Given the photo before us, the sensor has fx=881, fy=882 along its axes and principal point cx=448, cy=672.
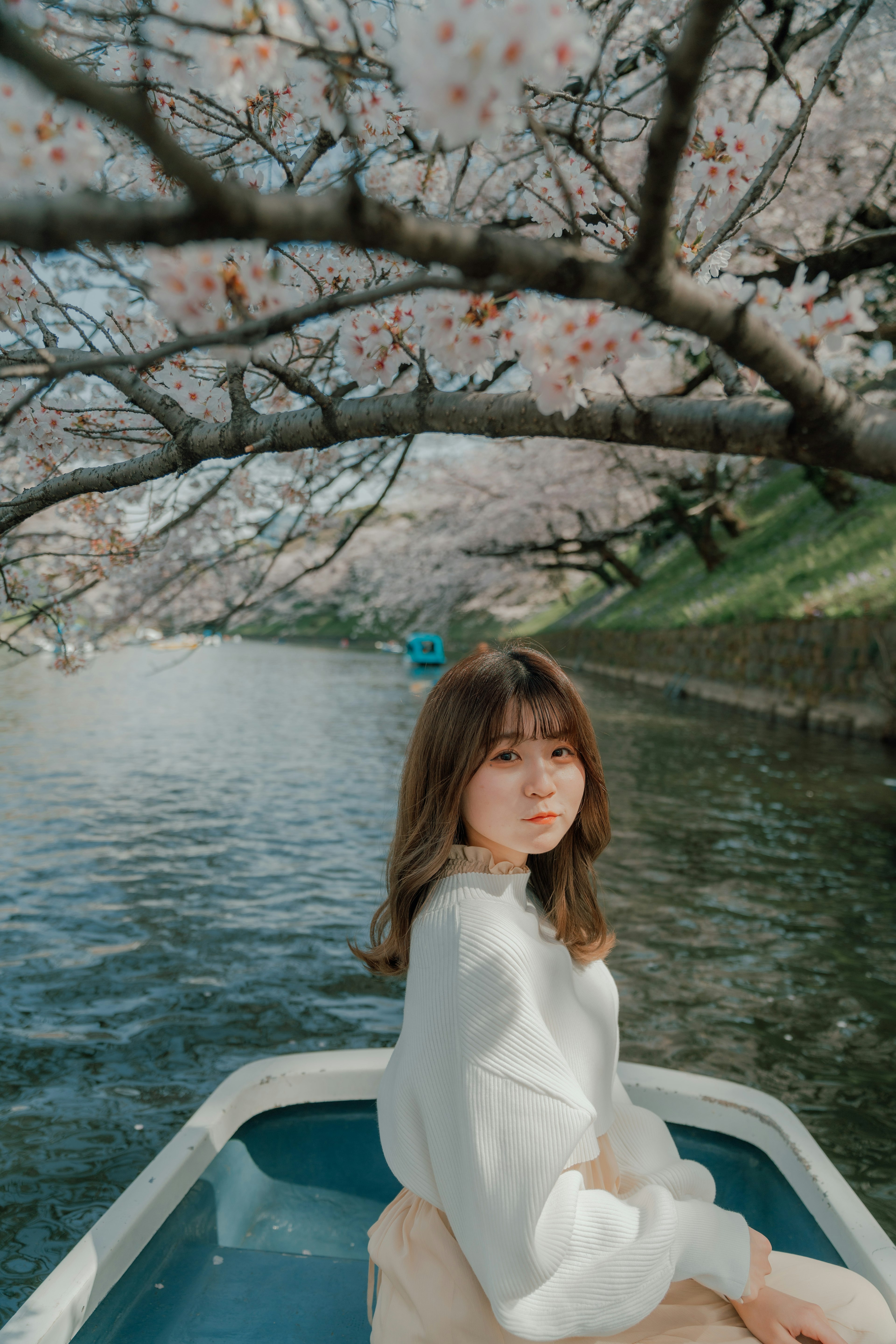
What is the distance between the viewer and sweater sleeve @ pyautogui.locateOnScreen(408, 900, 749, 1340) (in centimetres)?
134

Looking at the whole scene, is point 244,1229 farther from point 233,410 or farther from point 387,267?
point 387,267

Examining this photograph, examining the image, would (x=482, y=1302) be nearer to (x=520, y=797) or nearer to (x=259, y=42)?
(x=520, y=797)

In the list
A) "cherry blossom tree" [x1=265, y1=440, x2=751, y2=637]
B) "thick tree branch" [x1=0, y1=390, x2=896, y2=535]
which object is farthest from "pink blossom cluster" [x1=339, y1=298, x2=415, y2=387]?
"cherry blossom tree" [x1=265, y1=440, x2=751, y2=637]

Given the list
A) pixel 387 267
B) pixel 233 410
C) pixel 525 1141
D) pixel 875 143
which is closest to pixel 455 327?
pixel 233 410

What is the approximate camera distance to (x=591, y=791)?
1966mm

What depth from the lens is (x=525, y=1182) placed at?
1332 mm

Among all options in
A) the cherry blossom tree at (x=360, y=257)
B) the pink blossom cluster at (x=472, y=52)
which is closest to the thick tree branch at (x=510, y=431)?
the cherry blossom tree at (x=360, y=257)

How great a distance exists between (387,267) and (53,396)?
139 centimetres

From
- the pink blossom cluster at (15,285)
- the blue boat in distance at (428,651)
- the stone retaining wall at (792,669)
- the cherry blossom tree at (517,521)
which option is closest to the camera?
the pink blossom cluster at (15,285)

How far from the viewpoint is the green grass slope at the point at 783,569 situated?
14.0 metres

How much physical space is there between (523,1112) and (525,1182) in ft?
0.32

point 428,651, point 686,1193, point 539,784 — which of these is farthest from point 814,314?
point 428,651

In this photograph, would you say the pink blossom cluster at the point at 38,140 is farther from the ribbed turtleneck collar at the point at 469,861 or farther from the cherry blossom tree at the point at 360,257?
the ribbed turtleneck collar at the point at 469,861

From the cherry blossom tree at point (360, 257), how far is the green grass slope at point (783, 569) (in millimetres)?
5803
